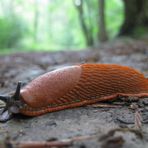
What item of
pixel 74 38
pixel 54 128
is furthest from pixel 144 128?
pixel 74 38

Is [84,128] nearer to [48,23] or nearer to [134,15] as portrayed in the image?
[134,15]

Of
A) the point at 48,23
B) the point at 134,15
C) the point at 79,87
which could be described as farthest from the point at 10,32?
the point at 48,23

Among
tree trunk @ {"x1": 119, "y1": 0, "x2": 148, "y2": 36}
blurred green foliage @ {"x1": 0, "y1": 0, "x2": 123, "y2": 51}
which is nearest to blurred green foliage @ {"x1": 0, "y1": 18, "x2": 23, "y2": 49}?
blurred green foliage @ {"x1": 0, "y1": 0, "x2": 123, "y2": 51}

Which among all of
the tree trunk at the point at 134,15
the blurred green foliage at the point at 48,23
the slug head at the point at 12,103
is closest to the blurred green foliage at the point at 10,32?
the blurred green foliage at the point at 48,23

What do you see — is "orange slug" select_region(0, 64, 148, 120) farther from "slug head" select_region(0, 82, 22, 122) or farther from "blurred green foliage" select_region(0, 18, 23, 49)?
"blurred green foliage" select_region(0, 18, 23, 49)

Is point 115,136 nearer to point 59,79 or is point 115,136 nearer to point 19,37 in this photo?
point 59,79

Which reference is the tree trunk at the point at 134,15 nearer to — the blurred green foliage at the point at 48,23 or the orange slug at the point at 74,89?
the blurred green foliage at the point at 48,23
